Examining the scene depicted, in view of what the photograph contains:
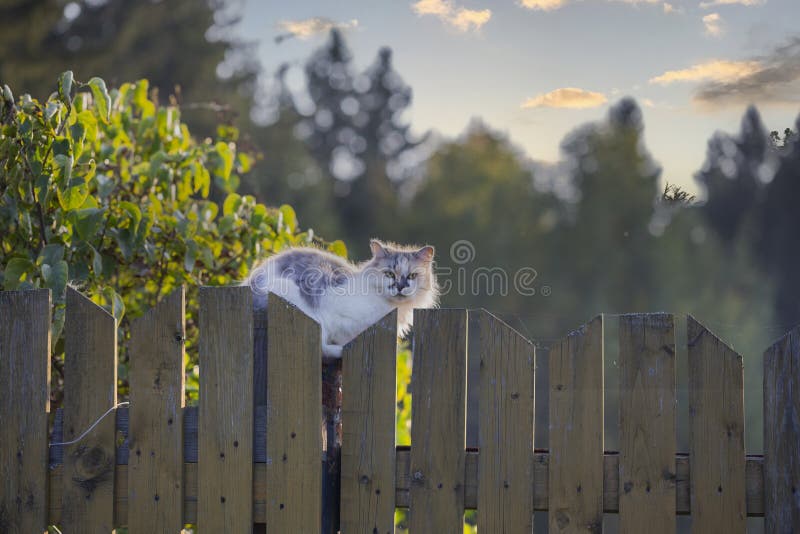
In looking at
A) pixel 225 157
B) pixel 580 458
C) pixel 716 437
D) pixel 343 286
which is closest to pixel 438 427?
pixel 580 458

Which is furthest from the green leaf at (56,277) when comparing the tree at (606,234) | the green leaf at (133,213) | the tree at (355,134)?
the tree at (355,134)

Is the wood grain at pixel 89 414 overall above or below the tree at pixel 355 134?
below

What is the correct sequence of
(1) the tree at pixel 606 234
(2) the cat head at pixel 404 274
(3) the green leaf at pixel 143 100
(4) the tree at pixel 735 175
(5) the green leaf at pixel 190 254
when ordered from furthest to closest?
1. (1) the tree at pixel 606 234
2. (4) the tree at pixel 735 175
3. (3) the green leaf at pixel 143 100
4. (5) the green leaf at pixel 190 254
5. (2) the cat head at pixel 404 274

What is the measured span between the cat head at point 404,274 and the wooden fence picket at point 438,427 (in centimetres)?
80

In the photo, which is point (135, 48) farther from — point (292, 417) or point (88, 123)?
point (292, 417)

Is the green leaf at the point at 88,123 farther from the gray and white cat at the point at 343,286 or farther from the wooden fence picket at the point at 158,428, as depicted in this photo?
the wooden fence picket at the point at 158,428

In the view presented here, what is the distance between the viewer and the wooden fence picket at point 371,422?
213 centimetres

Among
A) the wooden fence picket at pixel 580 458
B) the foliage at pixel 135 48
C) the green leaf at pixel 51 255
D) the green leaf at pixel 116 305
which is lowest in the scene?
the wooden fence picket at pixel 580 458

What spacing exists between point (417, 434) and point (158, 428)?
73cm

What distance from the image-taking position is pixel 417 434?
2127mm

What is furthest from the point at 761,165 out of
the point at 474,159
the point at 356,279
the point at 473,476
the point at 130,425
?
the point at 474,159

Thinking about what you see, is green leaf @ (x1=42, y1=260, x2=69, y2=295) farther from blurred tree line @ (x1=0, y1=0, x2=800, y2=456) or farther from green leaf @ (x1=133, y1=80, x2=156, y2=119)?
blurred tree line @ (x1=0, y1=0, x2=800, y2=456)

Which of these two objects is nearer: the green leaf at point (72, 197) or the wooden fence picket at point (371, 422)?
the wooden fence picket at point (371, 422)

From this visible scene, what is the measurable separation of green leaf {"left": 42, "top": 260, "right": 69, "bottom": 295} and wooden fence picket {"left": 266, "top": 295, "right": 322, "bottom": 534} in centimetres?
77
